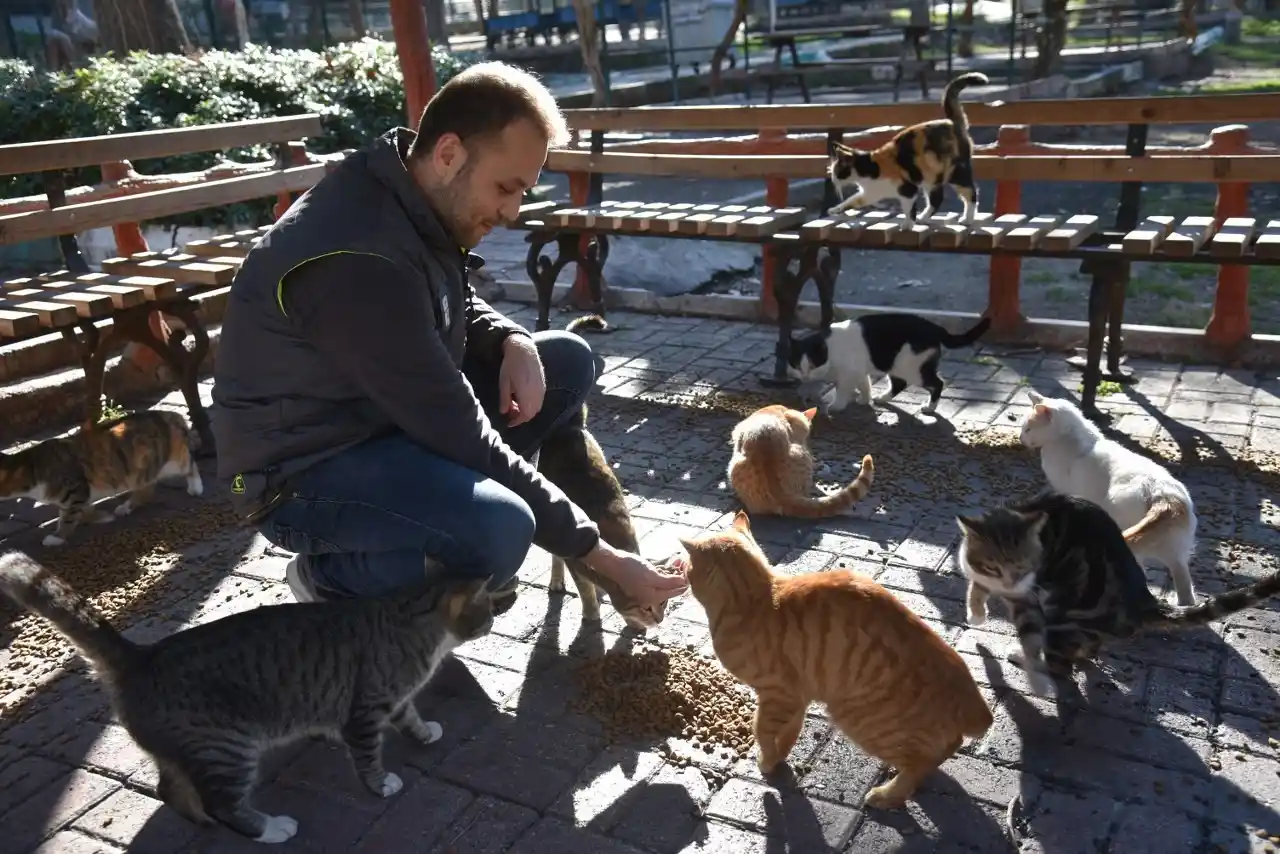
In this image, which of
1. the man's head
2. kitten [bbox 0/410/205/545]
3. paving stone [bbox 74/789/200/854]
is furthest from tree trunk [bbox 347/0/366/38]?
paving stone [bbox 74/789/200/854]

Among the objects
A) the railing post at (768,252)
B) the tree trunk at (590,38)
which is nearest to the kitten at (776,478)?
the railing post at (768,252)

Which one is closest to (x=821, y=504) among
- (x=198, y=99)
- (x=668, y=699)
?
(x=668, y=699)

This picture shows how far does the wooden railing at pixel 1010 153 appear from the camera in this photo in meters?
5.88

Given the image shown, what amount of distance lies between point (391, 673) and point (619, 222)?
4.07 m

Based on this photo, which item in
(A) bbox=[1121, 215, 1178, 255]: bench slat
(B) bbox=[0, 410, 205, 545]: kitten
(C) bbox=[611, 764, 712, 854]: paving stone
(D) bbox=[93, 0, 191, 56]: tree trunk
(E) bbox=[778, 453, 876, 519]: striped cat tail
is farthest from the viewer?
(D) bbox=[93, 0, 191, 56]: tree trunk

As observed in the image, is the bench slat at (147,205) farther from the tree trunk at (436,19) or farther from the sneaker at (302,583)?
the tree trunk at (436,19)

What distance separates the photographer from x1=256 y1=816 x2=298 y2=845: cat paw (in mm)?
2717

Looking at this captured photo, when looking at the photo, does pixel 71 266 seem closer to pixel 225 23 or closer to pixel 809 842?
pixel 809 842

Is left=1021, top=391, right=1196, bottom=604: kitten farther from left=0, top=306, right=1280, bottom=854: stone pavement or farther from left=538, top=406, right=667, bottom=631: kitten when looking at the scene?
left=538, top=406, right=667, bottom=631: kitten

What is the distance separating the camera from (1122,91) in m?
19.2

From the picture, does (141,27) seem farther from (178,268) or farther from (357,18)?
(178,268)

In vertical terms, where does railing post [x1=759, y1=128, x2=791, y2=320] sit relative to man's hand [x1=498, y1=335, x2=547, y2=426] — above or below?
below

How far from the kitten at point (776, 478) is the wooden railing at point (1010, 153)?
2.78 metres

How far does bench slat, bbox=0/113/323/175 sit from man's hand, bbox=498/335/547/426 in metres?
4.04
